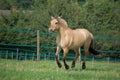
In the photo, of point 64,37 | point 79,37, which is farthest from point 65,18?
point 64,37

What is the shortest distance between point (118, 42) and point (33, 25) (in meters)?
8.27

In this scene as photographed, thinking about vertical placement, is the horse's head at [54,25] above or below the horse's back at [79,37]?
above

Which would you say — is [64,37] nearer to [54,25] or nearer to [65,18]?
[54,25]

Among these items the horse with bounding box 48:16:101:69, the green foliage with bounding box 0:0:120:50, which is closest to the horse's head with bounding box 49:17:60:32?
the horse with bounding box 48:16:101:69

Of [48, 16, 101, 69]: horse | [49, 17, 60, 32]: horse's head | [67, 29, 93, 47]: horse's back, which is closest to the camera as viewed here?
[48, 16, 101, 69]: horse

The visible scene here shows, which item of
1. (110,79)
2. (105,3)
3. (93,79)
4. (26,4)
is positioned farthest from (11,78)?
(26,4)

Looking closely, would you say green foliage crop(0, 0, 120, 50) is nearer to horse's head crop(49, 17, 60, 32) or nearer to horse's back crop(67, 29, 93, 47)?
horse's back crop(67, 29, 93, 47)

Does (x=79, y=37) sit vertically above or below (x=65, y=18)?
below

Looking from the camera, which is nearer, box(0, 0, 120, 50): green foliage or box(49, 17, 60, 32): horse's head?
box(49, 17, 60, 32): horse's head

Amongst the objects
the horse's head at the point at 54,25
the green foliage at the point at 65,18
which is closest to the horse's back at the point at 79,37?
the horse's head at the point at 54,25

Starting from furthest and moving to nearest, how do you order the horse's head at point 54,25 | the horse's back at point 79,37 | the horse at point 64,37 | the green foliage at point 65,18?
the green foliage at point 65,18 → the horse's back at point 79,37 → the horse's head at point 54,25 → the horse at point 64,37

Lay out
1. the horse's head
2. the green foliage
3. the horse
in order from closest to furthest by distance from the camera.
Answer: the horse
the horse's head
the green foliage

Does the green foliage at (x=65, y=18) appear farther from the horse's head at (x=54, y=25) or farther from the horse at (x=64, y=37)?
the horse's head at (x=54, y=25)

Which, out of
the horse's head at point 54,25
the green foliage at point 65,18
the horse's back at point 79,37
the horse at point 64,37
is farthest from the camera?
the green foliage at point 65,18
